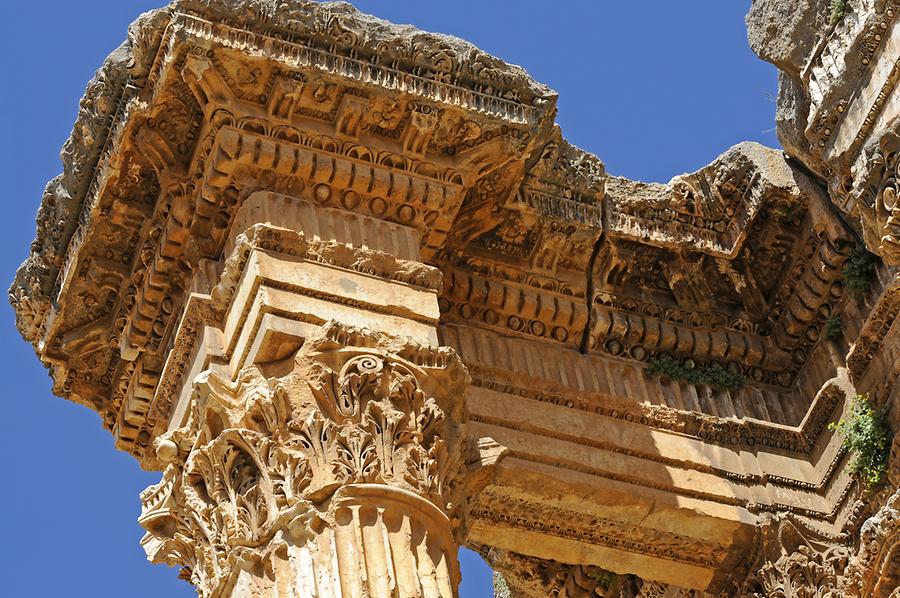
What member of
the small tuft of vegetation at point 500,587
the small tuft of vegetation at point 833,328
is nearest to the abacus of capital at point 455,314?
the small tuft of vegetation at point 833,328

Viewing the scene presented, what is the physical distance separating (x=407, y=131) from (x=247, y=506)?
270 centimetres

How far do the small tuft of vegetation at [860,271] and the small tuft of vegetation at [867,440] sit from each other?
0.72m

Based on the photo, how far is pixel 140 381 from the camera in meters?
10.5

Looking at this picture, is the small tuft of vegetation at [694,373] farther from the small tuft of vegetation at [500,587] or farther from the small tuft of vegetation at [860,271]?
the small tuft of vegetation at [500,587]

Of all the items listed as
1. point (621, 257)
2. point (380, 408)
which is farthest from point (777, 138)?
point (380, 408)

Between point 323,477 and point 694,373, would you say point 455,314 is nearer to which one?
point 694,373

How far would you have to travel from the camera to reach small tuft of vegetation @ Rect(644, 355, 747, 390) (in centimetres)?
1131

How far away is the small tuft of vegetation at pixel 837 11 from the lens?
10.1 metres

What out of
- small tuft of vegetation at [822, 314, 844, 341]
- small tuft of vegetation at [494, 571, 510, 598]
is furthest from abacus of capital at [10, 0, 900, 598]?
small tuft of vegetation at [494, 571, 510, 598]

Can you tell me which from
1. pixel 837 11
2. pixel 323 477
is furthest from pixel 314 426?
pixel 837 11

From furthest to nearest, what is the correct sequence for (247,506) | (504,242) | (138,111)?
(504,242) < (138,111) < (247,506)

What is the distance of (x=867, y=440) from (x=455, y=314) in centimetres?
266

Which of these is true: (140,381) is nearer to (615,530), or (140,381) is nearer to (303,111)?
(303,111)

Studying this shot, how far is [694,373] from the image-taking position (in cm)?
1140
